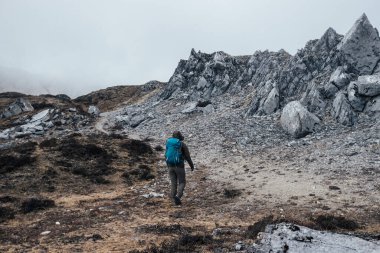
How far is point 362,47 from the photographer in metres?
33.5

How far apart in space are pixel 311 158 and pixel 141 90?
206 ft

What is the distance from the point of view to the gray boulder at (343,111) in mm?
26391

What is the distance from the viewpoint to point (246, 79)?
4906 cm

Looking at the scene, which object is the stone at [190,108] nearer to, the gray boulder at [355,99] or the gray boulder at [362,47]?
the gray boulder at [362,47]

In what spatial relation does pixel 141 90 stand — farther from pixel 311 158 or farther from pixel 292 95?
pixel 311 158

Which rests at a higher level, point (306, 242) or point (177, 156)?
point (177, 156)

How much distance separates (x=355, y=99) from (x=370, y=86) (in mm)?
1428

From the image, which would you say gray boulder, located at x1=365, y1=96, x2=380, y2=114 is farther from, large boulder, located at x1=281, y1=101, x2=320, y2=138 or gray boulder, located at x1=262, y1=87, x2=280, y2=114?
gray boulder, located at x1=262, y1=87, x2=280, y2=114

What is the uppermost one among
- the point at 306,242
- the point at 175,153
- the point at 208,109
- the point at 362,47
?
the point at 362,47

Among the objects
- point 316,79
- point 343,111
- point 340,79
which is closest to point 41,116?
point 316,79

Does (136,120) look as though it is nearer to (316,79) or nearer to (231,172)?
(316,79)

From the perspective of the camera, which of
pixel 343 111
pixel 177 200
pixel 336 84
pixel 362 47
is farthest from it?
pixel 362 47

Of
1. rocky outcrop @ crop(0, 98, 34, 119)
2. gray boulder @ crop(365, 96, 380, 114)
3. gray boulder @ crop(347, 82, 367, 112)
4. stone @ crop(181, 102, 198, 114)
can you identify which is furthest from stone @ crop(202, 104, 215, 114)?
rocky outcrop @ crop(0, 98, 34, 119)

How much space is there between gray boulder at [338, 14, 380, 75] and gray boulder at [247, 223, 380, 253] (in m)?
27.6
